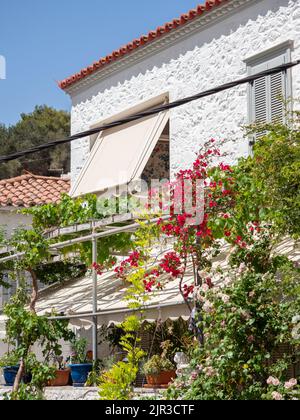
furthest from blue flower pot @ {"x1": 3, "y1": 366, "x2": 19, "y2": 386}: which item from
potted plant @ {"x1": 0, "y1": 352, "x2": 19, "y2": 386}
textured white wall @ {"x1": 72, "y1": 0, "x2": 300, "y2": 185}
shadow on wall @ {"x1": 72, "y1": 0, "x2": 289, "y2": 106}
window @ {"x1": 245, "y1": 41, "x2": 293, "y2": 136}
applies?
shadow on wall @ {"x1": 72, "y1": 0, "x2": 289, "y2": 106}

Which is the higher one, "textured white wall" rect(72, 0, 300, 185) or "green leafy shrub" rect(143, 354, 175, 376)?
"textured white wall" rect(72, 0, 300, 185)

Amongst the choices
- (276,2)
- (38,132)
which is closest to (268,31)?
(276,2)

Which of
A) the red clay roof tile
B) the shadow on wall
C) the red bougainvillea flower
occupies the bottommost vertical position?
the red bougainvillea flower

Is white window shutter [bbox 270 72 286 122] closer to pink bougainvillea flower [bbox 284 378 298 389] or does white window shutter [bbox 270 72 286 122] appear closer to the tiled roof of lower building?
pink bougainvillea flower [bbox 284 378 298 389]

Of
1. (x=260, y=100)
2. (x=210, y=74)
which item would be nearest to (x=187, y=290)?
(x=260, y=100)

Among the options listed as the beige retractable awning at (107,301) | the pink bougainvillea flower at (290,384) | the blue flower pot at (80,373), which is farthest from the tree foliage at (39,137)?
the pink bougainvillea flower at (290,384)

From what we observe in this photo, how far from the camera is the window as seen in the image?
17266 millimetres

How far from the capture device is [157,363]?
A: 596 inches

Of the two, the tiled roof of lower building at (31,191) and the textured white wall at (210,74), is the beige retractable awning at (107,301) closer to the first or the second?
the textured white wall at (210,74)

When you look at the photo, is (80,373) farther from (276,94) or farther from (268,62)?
(268,62)

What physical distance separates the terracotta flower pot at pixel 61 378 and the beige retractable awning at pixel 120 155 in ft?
15.0

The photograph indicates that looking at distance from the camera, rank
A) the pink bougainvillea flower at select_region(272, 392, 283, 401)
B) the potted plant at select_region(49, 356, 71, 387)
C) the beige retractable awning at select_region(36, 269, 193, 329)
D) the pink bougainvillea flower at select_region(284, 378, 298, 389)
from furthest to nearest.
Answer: the potted plant at select_region(49, 356, 71, 387) < the beige retractable awning at select_region(36, 269, 193, 329) < the pink bougainvillea flower at select_region(284, 378, 298, 389) < the pink bougainvillea flower at select_region(272, 392, 283, 401)

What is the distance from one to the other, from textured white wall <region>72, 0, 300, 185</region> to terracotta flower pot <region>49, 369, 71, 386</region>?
17.4 feet

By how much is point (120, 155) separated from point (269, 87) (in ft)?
15.1
